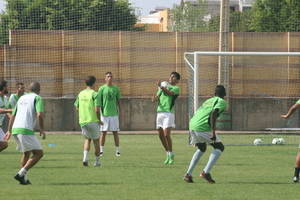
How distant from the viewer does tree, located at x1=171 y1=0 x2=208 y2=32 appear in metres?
65.8

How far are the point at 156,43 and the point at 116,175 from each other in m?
23.1

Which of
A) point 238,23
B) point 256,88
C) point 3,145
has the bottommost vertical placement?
point 3,145

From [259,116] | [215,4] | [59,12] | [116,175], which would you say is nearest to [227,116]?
[259,116]

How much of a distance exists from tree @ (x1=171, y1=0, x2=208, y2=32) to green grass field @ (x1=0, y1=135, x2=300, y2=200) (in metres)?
39.8

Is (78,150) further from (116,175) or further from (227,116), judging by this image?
(227,116)

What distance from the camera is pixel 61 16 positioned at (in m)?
40.9

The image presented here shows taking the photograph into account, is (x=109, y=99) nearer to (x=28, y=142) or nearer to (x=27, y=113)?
(x=27, y=113)

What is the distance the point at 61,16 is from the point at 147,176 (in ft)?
82.7

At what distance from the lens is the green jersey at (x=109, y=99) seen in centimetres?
2202

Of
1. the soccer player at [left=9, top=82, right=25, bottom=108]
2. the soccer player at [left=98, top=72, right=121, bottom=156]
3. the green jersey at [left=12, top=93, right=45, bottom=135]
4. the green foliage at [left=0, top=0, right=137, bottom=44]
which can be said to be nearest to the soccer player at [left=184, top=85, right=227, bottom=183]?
the green jersey at [left=12, top=93, right=45, bottom=135]

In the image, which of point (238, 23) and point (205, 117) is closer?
point (205, 117)

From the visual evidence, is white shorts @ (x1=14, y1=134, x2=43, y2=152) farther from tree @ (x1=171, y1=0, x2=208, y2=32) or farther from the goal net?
tree @ (x1=171, y1=0, x2=208, y2=32)

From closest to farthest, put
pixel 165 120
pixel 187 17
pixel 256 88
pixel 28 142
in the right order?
pixel 28 142 < pixel 165 120 < pixel 256 88 < pixel 187 17

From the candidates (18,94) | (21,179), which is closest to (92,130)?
(18,94)
